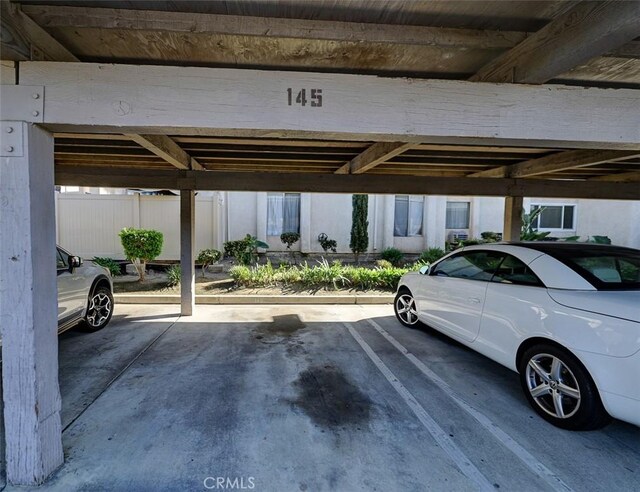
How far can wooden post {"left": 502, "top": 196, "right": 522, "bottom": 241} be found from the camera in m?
6.93

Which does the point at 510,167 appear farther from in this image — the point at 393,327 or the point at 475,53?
the point at 475,53

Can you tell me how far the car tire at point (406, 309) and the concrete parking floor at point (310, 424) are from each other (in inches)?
29.1

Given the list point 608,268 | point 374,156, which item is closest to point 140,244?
point 374,156

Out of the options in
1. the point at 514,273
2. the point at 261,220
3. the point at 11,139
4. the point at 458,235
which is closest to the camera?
the point at 11,139

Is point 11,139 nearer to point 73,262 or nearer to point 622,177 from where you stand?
point 73,262

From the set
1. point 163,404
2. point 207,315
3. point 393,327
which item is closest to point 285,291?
point 207,315

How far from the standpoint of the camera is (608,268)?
10.2ft

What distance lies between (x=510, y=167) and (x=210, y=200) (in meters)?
9.38

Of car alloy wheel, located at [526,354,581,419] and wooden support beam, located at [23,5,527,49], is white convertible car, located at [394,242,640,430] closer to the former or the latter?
car alloy wheel, located at [526,354,581,419]

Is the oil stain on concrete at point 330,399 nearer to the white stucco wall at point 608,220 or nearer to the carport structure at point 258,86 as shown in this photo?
the carport structure at point 258,86

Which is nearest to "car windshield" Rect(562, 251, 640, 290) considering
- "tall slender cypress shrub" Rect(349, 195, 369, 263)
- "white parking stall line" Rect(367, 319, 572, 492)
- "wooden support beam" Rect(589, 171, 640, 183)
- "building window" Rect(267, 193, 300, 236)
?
"white parking stall line" Rect(367, 319, 572, 492)

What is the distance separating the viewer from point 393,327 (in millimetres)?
5902

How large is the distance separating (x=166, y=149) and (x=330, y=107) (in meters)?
3.17

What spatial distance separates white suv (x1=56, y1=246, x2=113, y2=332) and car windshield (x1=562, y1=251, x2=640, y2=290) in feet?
19.8
